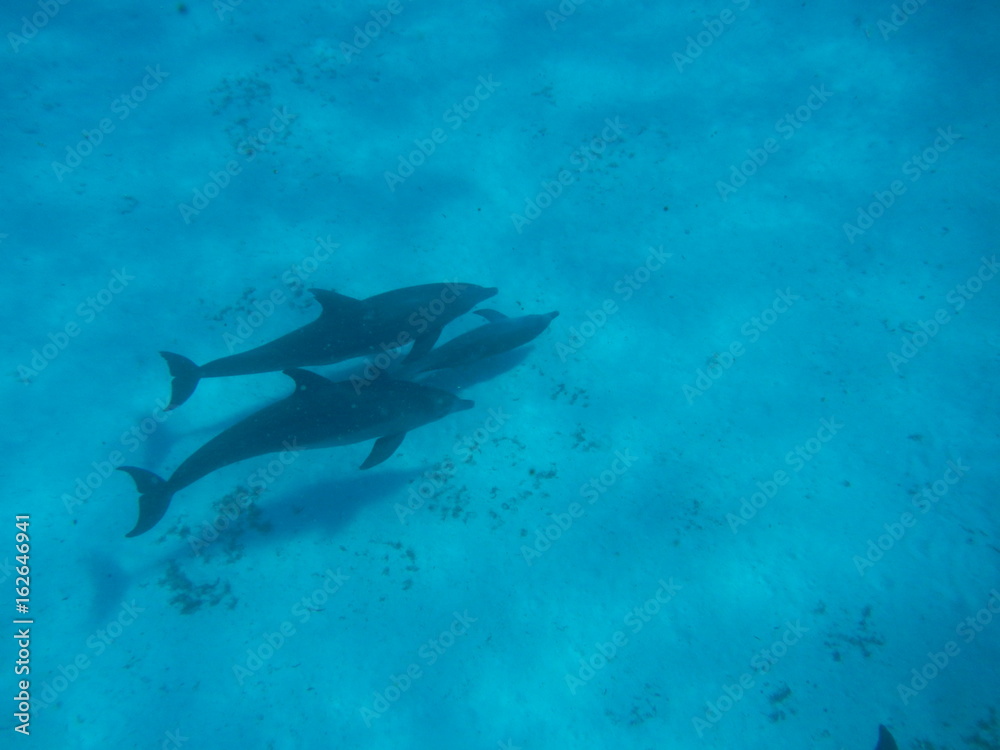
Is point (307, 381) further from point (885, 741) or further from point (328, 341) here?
point (885, 741)

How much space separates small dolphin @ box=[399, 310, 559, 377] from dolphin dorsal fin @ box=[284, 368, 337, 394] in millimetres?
1175

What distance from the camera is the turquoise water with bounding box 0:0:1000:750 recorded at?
485 centimetres

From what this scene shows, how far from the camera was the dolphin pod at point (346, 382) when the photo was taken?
5109mm

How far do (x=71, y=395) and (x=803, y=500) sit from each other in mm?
9593

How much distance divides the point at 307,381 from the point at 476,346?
2115mm

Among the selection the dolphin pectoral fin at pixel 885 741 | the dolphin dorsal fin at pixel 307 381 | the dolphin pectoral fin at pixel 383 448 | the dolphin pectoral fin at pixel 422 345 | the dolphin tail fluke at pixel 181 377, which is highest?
the dolphin pectoral fin at pixel 885 741

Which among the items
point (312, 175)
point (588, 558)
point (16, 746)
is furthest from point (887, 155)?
point (16, 746)

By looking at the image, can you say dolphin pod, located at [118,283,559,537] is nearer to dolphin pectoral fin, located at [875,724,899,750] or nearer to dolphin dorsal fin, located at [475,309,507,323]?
dolphin dorsal fin, located at [475,309,507,323]

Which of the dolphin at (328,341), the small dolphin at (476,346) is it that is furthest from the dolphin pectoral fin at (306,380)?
the small dolphin at (476,346)

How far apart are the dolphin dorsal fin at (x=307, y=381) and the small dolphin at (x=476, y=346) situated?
1175 mm

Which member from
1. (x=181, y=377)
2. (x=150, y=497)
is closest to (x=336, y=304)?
(x=181, y=377)

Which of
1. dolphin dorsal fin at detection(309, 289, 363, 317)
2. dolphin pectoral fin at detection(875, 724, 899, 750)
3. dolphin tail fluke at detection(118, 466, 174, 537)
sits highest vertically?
dolphin pectoral fin at detection(875, 724, 899, 750)

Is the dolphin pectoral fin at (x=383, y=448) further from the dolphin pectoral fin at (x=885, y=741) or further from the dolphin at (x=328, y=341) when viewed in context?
the dolphin pectoral fin at (x=885, y=741)

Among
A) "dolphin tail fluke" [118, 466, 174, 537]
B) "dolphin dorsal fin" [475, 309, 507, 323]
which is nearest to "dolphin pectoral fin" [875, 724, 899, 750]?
"dolphin dorsal fin" [475, 309, 507, 323]
